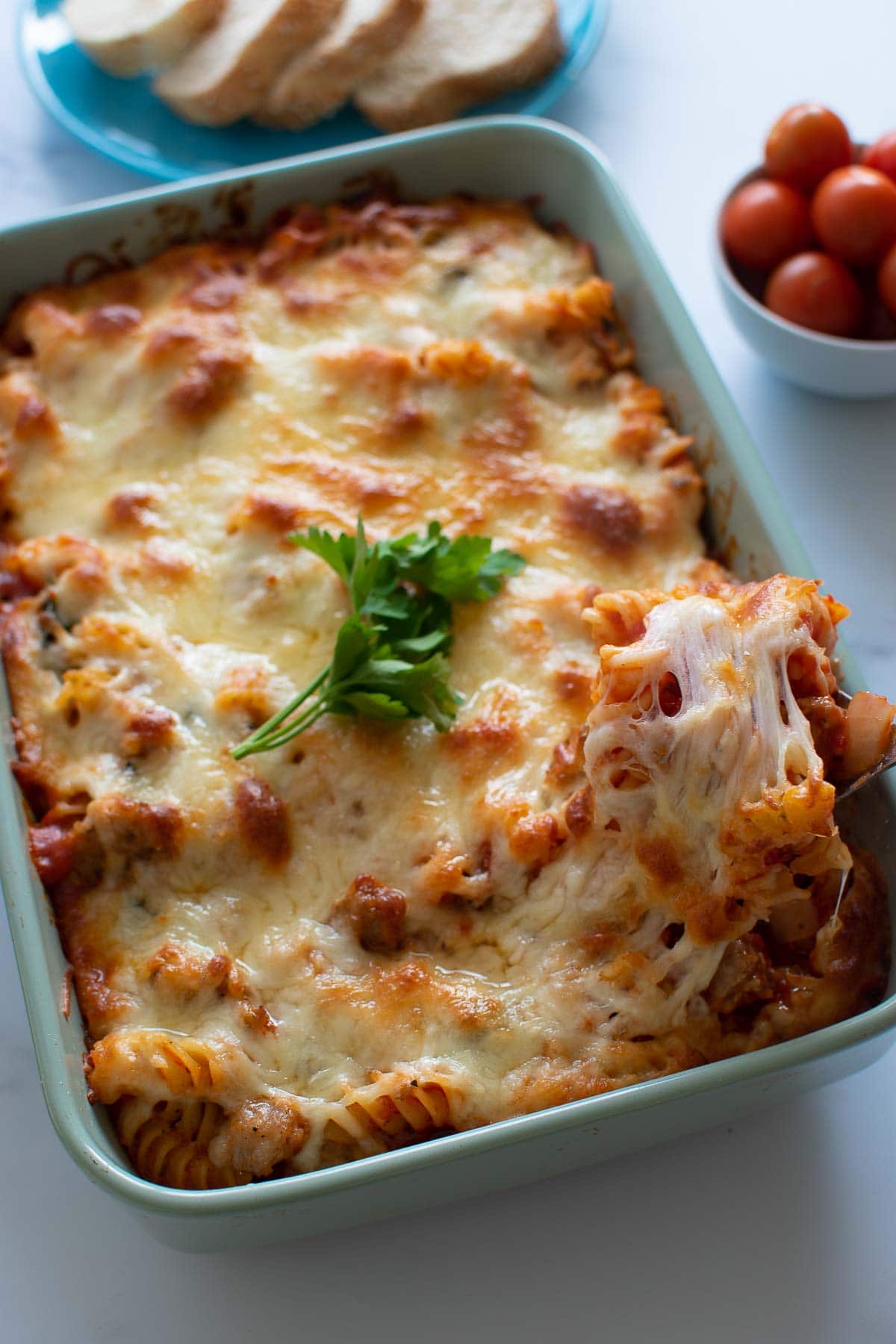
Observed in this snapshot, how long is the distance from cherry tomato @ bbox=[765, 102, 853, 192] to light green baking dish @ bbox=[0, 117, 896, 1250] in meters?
0.39

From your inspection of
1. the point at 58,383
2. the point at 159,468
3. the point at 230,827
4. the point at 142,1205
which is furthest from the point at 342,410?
the point at 142,1205

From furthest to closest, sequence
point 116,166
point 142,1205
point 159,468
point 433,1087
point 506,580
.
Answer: point 116,166 < point 159,468 < point 506,580 < point 433,1087 < point 142,1205

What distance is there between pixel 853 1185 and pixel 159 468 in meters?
1.82

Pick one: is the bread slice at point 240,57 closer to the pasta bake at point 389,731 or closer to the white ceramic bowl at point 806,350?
the pasta bake at point 389,731

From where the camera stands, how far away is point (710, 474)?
2.74 meters

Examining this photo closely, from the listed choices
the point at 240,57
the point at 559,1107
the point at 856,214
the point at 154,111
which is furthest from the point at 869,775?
the point at 154,111

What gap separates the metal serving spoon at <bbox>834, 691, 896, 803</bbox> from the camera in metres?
2.06

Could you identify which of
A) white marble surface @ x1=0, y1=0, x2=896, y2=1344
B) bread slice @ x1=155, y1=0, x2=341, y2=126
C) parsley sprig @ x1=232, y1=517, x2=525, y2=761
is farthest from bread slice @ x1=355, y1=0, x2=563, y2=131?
white marble surface @ x1=0, y1=0, x2=896, y2=1344

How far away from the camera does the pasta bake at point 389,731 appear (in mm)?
2012

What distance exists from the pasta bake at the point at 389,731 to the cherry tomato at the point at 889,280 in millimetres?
553

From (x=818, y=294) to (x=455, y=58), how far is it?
3.86 feet

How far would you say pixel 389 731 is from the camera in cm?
237

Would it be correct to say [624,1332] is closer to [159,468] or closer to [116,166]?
[159,468]

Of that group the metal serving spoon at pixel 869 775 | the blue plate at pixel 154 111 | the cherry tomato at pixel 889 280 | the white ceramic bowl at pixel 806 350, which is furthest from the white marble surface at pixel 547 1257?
the blue plate at pixel 154 111
